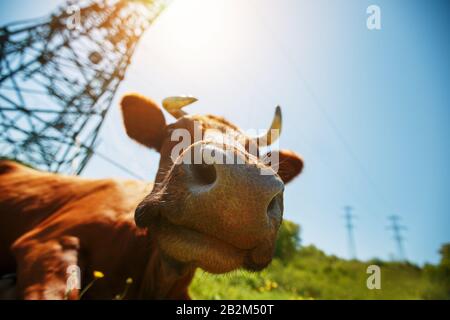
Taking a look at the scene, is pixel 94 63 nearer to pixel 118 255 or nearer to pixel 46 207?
pixel 46 207

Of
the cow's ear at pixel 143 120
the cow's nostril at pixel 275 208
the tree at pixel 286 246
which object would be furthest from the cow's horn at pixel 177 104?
the tree at pixel 286 246

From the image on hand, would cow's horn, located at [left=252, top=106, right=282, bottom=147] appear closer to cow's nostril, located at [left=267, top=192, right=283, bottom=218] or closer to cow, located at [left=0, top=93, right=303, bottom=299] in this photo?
→ cow, located at [left=0, top=93, right=303, bottom=299]

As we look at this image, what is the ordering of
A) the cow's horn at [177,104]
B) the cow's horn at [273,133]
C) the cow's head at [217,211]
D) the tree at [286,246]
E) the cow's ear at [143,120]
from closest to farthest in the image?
1. the cow's head at [217,211]
2. the cow's horn at [177,104]
3. the cow's horn at [273,133]
4. the cow's ear at [143,120]
5. the tree at [286,246]

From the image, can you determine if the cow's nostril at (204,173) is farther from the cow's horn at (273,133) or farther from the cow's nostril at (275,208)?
the cow's horn at (273,133)

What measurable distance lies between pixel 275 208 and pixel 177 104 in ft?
5.30

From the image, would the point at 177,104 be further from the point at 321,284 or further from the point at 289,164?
the point at 321,284

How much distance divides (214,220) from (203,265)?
32 centimetres

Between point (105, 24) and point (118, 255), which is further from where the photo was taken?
point (105, 24)

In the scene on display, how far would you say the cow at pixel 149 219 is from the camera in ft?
5.29

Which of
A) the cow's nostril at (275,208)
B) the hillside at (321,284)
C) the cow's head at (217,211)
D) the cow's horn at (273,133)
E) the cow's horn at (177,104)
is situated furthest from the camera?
the hillside at (321,284)

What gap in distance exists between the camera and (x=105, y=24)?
1237 cm

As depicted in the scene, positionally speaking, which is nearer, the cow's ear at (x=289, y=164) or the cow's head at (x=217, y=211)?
the cow's head at (x=217, y=211)
